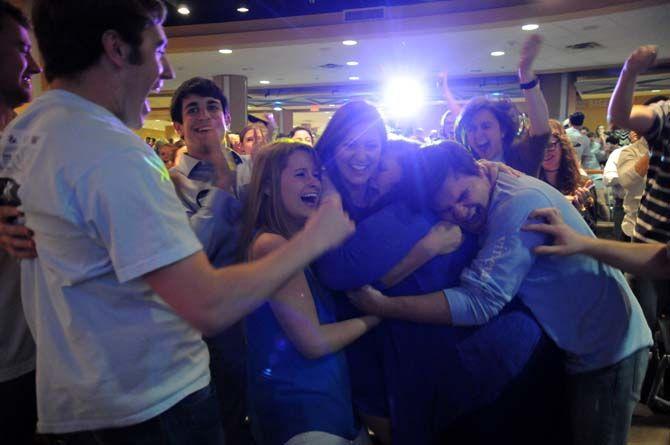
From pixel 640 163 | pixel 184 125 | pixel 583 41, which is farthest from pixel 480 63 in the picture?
pixel 184 125

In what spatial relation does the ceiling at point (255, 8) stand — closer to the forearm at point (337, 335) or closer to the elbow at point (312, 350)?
the forearm at point (337, 335)

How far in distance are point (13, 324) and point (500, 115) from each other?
2.19m

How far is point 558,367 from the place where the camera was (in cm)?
146

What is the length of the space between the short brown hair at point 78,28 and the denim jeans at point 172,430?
0.68m

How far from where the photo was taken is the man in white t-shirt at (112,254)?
31.6 inches

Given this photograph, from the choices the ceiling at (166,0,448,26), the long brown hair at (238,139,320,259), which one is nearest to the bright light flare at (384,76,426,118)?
the ceiling at (166,0,448,26)

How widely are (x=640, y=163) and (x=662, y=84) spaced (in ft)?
33.7

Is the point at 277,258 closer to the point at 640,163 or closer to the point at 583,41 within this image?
the point at 640,163

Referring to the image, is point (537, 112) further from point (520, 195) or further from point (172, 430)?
point (172, 430)

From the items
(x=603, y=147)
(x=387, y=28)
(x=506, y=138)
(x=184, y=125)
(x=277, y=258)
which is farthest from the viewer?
(x=603, y=147)

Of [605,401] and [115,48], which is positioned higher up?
[115,48]

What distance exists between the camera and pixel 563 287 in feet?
4.53

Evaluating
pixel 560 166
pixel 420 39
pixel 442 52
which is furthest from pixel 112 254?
pixel 442 52

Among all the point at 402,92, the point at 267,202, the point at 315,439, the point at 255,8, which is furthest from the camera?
the point at 402,92
